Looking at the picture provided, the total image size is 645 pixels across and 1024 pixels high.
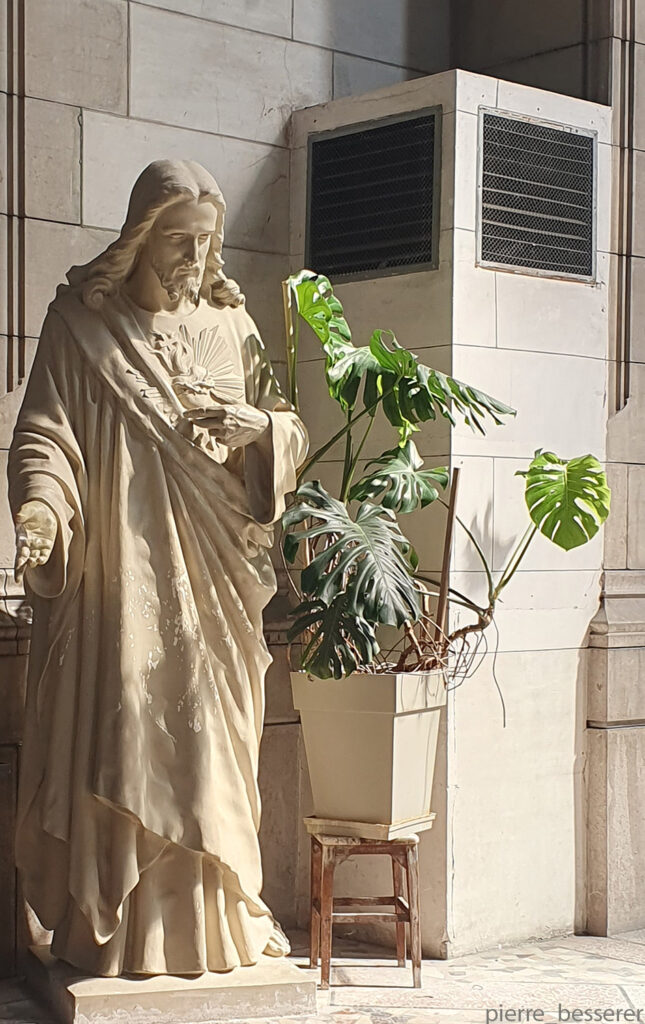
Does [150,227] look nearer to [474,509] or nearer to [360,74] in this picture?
[474,509]

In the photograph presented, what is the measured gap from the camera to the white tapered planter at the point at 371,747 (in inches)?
166

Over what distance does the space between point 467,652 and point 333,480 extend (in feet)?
2.35

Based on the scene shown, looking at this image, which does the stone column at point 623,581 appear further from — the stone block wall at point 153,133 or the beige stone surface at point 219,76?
the beige stone surface at point 219,76

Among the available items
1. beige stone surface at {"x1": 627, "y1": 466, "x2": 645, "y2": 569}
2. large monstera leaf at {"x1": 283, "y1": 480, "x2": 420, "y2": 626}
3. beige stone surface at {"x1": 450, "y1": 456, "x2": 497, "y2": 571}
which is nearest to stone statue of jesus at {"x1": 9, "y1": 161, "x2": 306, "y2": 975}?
large monstera leaf at {"x1": 283, "y1": 480, "x2": 420, "y2": 626}

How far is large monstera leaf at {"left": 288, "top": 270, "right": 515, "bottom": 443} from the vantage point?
432 centimetres

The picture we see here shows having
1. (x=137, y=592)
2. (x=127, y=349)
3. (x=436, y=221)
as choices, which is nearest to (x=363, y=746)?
(x=137, y=592)

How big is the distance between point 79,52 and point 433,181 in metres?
1.11

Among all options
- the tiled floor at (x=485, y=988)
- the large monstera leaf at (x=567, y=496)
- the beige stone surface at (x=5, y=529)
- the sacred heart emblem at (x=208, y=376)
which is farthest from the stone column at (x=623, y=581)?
the beige stone surface at (x=5, y=529)

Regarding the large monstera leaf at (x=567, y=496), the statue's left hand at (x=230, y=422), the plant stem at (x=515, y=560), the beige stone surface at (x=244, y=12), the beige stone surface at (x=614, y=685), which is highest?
the beige stone surface at (x=244, y=12)

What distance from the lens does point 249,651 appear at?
4.05 m

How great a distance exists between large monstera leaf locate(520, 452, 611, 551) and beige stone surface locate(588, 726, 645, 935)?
0.76m

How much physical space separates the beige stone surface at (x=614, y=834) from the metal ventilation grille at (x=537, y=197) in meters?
1.52

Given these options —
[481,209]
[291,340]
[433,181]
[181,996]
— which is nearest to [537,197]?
[481,209]

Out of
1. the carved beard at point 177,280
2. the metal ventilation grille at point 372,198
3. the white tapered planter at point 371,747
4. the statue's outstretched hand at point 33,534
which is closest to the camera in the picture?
the statue's outstretched hand at point 33,534
